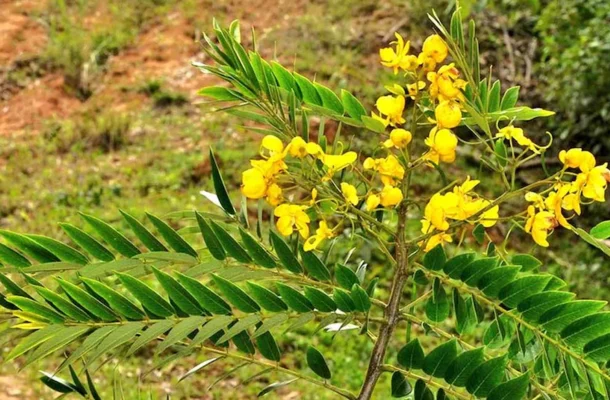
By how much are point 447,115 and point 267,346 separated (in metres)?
0.27

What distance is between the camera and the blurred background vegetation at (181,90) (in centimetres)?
333

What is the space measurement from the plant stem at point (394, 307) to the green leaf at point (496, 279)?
7cm

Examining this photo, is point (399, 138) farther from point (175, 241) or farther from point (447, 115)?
point (175, 241)

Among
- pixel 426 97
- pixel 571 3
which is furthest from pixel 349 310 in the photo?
pixel 571 3

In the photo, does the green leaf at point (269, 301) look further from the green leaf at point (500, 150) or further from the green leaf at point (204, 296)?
the green leaf at point (500, 150)

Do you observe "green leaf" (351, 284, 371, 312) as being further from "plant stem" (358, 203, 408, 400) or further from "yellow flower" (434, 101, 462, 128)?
"yellow flower" (434, 101, 462, 128)

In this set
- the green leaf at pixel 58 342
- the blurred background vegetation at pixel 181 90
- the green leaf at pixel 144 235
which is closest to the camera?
the green leaf at pixel 58 342

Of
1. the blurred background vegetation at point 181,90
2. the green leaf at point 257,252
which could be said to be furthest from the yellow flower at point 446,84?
the blurred background vegetation at point 181,90

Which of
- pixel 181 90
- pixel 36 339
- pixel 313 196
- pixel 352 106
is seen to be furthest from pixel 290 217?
pixel 181 90

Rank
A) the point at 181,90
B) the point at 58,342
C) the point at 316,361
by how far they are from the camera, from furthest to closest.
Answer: the point at 181,90
the point at 316,361
the point at 58,342

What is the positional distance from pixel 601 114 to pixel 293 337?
5.89 ft

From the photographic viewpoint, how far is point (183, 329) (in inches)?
26.5

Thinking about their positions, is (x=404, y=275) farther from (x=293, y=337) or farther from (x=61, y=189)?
(x=61, y=189)

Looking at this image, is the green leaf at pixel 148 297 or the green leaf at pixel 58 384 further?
the green leaf at pixel 58 384
